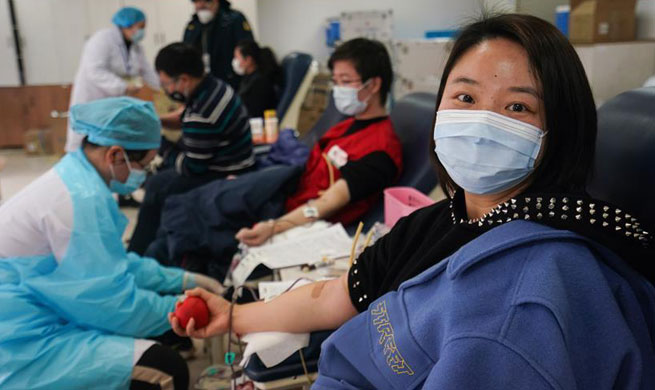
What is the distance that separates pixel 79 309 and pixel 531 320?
1.18 m

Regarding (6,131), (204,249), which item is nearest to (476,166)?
(204,249)

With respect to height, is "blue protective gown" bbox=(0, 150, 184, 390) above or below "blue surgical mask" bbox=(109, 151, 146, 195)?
below

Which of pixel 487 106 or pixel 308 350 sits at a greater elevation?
pixel 487 106

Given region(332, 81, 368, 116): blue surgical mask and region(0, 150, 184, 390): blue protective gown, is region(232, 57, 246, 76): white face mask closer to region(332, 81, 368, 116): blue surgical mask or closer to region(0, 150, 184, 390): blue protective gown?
region(332, 81, 368, 116): blue surgical mask

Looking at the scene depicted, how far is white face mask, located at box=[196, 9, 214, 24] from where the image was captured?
4.49 meters

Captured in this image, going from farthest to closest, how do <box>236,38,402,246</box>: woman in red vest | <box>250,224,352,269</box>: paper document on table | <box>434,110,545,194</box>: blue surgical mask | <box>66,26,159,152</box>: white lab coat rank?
1. <box>66,26,159,152</box>: white lab coat
2. <box>236,38,402,246</box>: woman in red vest
3. <box>250,224,352,269</box>: paper document on table
4. <box>434,110,545,194</box>: blue surgical mask

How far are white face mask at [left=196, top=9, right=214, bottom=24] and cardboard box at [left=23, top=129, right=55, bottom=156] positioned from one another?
3.14 m

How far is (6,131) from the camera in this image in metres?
7.01

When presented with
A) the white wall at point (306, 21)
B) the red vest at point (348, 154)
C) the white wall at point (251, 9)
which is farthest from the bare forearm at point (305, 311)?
the white wall at point (251, 9)

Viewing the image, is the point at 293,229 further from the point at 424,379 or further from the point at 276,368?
the point at 424,379

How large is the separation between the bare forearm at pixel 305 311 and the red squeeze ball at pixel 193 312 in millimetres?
80

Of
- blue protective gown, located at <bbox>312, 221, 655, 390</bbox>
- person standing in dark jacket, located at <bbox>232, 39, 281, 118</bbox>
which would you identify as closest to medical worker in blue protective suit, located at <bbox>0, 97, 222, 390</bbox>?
blue protective gown, located at <bbox>312, 221, 655, 390</bbox>

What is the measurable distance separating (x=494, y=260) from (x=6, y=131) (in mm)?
7559

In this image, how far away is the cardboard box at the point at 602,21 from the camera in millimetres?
3020
